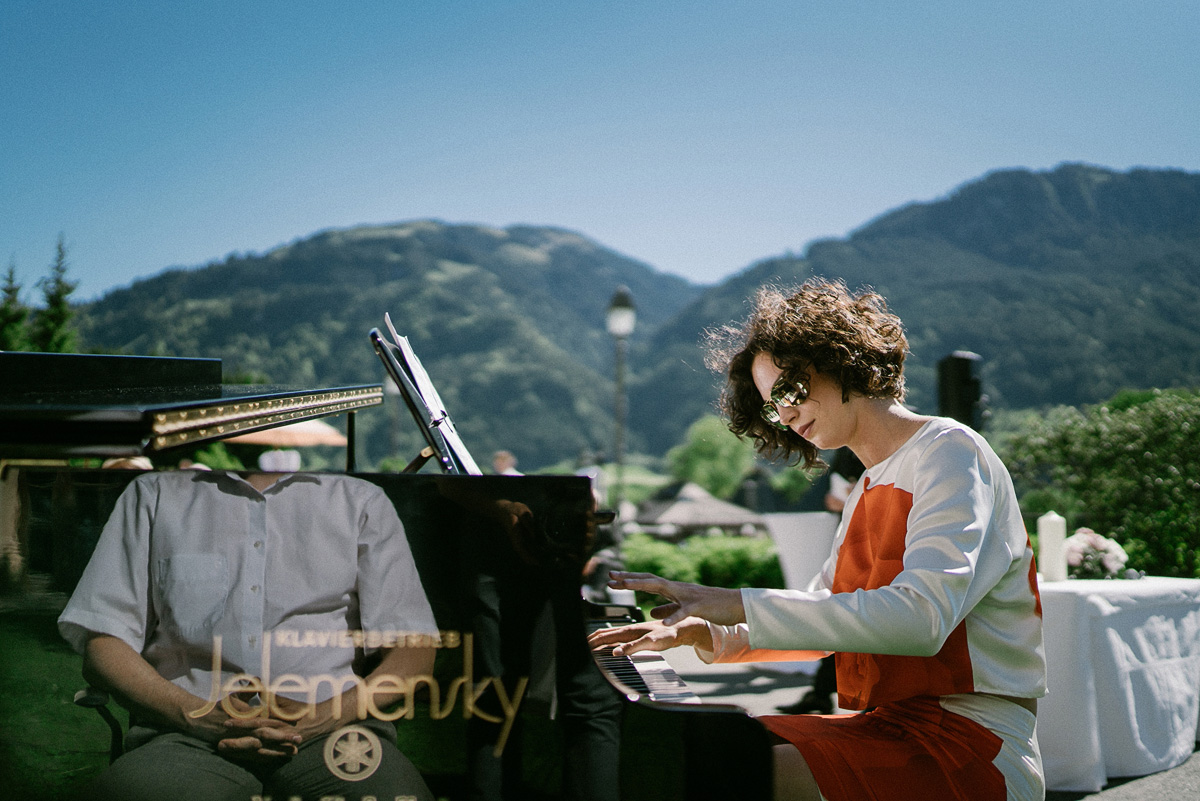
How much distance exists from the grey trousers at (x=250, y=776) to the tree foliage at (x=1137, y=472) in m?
6.06

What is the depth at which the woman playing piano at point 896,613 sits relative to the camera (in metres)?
1.67

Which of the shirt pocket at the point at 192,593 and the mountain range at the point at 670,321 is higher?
the mountain range at the point at 670,321

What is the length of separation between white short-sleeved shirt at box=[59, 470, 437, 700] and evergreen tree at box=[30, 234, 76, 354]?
96.5 ft

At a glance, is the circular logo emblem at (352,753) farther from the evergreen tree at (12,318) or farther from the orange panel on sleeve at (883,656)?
the evergreen tree at (12,318)

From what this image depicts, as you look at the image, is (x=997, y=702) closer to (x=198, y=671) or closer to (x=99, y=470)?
(x=198, y=671)

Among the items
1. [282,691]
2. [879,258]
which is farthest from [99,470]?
[879,258]

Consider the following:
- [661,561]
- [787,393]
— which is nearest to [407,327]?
[661,561]

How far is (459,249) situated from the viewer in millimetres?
140625

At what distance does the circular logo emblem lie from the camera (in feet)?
5.77

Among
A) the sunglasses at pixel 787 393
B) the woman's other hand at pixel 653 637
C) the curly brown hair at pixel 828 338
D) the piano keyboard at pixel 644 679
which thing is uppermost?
the curly brown hair at pixel 828 338

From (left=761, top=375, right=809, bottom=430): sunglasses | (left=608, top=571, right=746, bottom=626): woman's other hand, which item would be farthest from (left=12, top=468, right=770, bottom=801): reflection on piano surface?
(left=761, top=375, right=809, bottom=430): sunglasses

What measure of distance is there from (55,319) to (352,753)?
3344 centimetres

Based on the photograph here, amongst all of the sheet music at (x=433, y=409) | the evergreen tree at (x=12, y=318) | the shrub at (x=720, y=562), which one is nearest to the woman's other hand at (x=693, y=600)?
the sheet music at (x=433, y=409)

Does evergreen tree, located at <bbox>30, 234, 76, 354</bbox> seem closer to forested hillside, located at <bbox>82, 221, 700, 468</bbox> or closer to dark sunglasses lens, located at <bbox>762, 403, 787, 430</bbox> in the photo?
dark sunglasses lens, located at <bbox>762, 403, 787, 430</bbox>
